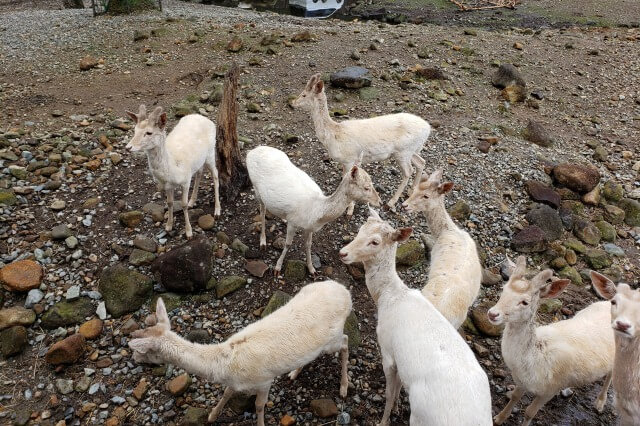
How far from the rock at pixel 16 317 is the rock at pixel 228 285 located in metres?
2.46

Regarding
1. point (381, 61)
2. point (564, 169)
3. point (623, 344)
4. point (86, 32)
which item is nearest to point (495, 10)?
point (381, 61)

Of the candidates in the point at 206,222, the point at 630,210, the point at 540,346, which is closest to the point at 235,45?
the point at 206,222

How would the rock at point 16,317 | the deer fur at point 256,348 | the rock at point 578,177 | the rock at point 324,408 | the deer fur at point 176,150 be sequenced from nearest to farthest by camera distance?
the deer fur at point 256,348 < the rock at point 324,408 < the rock at point 16,317 < the deer fur at point 176,150 < the rock at point 578,177

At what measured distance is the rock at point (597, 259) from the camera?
748 centimetres

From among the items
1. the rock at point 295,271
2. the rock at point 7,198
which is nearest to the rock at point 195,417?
the rock at point 295,271

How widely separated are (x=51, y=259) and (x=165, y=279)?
1.91 metres

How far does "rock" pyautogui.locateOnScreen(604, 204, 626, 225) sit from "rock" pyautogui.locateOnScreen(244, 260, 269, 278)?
701cm

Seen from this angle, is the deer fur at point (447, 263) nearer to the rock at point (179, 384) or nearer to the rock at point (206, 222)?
the rock at point (179, 384)

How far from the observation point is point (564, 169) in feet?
29.5

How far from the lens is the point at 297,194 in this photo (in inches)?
253

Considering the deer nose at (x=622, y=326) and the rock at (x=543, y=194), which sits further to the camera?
the rock at (x=543, y=194)

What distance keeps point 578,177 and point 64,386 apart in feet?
31.9

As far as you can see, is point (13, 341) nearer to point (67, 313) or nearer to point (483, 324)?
point (67, 313)

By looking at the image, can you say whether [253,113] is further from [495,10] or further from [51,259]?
[495,10]
